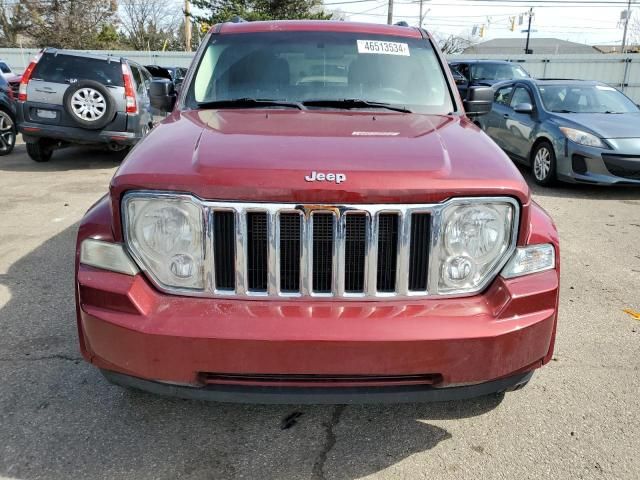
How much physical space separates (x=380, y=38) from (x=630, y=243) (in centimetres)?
372

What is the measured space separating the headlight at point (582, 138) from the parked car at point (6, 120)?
9060 millimetres

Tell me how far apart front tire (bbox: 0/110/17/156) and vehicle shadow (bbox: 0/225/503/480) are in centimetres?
835

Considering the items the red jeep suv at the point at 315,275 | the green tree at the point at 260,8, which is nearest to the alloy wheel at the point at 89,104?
the red jeep suv at the point at 315,275

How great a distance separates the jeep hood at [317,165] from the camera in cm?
212

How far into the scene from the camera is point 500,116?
9781mm

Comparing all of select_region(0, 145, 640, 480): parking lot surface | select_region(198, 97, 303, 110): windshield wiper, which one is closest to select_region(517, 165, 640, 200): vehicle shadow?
select_region(0, 145, 640, 480): parking lot surface

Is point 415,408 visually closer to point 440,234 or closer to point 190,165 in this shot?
point 440,234

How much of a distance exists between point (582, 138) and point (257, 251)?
6.89 m

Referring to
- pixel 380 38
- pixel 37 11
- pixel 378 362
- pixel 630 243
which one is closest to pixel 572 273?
pixel 630 243

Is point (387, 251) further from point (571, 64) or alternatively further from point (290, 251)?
point (571, 64)

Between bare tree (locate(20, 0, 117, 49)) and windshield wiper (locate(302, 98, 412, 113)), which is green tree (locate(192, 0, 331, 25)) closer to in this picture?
bare tree (locate(20, 0, 117, 49))

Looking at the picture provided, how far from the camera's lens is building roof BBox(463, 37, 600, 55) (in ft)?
238

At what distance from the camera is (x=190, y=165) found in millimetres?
2215

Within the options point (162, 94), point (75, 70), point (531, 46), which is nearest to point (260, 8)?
point (75, 70)
